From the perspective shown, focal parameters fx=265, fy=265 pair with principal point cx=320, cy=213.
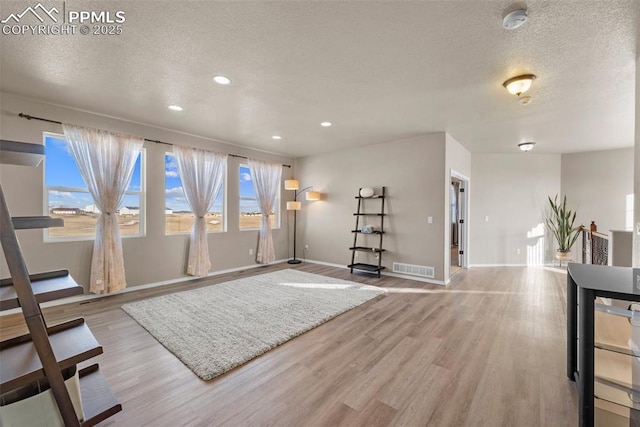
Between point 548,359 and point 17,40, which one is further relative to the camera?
point 548,359

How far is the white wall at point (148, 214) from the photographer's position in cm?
325

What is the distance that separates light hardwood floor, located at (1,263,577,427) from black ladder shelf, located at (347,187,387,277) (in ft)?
5.98

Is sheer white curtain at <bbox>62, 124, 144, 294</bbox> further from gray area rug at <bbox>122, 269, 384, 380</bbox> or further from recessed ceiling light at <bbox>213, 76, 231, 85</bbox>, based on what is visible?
recessed ceiling light at <bbox>213, 76, 231, 85</bbox>

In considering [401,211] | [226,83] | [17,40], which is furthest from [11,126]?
[401,211]

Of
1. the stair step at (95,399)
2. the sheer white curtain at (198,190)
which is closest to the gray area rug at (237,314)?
the stair step at (95,399)

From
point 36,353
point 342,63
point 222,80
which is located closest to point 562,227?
point 342,63

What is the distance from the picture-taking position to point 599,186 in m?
5.78

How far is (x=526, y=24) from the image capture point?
1888 millimetres

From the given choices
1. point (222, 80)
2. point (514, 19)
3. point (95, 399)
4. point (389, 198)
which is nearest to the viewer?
point (95, 399)

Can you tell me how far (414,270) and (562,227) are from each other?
3784 millimetres

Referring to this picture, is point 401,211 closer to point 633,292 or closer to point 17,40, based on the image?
point 633,292

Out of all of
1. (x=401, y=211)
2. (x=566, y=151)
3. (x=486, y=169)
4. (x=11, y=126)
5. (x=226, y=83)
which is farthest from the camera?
(x=486, y=169)

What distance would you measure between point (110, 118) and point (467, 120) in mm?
5312

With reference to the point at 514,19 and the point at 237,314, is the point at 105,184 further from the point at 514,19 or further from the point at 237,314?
the point at 514,19
